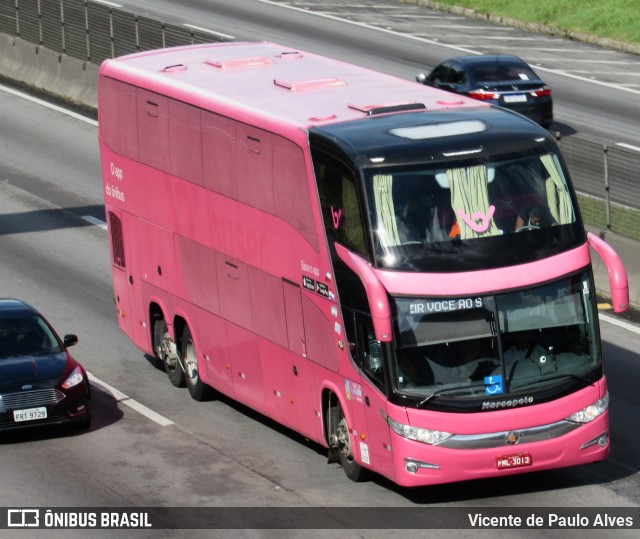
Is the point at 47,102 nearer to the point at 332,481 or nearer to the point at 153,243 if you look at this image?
the point at 153,243

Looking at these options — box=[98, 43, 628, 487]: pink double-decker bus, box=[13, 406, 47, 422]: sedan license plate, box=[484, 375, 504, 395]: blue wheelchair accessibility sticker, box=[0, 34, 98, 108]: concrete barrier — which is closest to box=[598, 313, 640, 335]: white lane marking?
box=[98, 43, 628, 487]: pink double-decker bus

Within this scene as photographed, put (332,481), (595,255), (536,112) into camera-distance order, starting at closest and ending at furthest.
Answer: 1. (332,481)
2. (595,255)
3. (536,112)

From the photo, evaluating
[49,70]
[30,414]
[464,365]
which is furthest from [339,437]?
[49,70]

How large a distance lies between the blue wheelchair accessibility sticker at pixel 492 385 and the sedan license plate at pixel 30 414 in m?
5.65

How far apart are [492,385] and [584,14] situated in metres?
33.9

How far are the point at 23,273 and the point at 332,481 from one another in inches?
417

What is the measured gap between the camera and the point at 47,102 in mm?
36969

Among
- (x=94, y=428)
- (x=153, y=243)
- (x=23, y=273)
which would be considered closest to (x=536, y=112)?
(x=23, y=273)

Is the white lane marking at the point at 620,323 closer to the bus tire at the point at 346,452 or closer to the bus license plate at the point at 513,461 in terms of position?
the bus tire at the point at 346,452

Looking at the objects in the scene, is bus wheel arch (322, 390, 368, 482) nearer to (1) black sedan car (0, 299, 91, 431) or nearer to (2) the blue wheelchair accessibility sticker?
(2) the blue wheelchair accessibility sticker

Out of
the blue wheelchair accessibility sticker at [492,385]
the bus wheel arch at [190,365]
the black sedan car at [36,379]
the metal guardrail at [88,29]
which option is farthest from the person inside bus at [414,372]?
the metal guardrail at [88,29]

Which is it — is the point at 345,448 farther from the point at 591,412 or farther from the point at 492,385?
the point at 591,412

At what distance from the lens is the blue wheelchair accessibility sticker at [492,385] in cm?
1502

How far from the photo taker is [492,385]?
49.3ft
